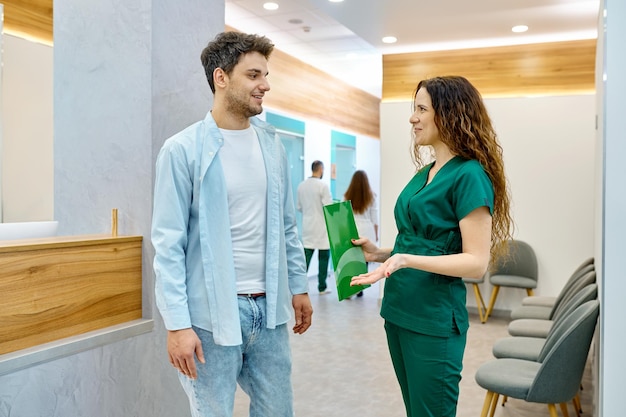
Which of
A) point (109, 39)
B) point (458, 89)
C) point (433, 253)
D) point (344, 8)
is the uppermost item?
point (344, 8)

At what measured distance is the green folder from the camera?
82.0 inches

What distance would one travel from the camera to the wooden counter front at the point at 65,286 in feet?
7.48

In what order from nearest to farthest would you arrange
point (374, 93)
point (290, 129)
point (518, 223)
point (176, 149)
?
point (176, 149)
point (518, 223)
point (290, 129)
point (374, 93)

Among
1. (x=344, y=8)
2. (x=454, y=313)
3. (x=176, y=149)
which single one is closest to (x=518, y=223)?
(x=344, y=8)

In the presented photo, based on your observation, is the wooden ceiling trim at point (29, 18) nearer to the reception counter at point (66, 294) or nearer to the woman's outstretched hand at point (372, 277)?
Answer: the reception counter at point (66, 294)

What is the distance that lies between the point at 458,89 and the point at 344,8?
385 centimetres

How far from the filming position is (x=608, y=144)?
233 cm

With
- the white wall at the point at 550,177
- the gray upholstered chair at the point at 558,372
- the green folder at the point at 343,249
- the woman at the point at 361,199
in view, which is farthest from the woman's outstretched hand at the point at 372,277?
the woman at the point at 361,199

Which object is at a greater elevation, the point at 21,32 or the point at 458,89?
the point at 21,32

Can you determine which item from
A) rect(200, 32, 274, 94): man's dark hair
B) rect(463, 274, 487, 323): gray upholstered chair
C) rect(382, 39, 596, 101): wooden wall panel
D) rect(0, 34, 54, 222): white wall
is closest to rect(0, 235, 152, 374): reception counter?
rect(200, 32, 274, 94): man's dark hair

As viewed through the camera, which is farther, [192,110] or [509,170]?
[509,170]

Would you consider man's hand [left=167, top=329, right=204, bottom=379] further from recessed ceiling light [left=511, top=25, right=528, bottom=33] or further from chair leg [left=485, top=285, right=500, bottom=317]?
recessed ceiling light [left=511, top=25, right=528, bottom=33]

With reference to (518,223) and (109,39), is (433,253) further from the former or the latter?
(518,223)

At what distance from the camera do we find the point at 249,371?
2086mm
